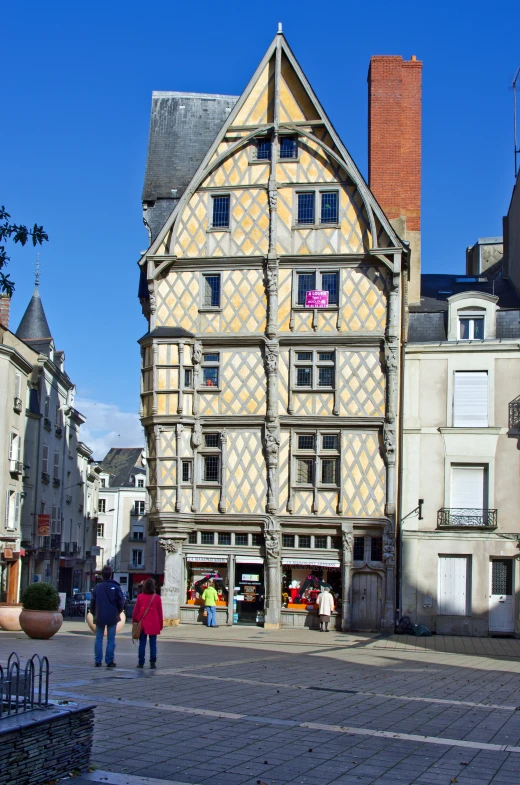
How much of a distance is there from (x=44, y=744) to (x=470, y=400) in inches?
1000

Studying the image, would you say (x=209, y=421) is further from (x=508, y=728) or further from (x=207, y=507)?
(x=508, y=728)

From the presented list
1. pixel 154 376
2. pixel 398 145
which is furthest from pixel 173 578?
pixel 398 145

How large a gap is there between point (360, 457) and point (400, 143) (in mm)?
11699

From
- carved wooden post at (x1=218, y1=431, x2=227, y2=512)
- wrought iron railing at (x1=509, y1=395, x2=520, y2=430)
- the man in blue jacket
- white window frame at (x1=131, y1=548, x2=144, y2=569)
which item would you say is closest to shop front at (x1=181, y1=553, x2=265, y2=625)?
carved wooden post at (x1=218, y1=431, x2=227, y2=512)

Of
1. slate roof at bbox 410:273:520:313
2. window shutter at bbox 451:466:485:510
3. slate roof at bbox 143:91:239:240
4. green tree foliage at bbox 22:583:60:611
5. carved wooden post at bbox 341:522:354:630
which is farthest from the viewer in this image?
slate roof at bbox 143:91:239:240

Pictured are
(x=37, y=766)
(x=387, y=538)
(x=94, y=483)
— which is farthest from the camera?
(x=94, y=483)

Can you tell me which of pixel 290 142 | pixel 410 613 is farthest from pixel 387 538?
pixel 290 142

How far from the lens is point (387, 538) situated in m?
30.0

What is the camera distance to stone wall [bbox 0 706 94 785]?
6770mm

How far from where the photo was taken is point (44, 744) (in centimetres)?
718

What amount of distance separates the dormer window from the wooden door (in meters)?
8.14

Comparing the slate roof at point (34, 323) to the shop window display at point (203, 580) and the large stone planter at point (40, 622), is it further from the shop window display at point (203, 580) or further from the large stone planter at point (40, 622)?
the large stone planter at point (40, 622)

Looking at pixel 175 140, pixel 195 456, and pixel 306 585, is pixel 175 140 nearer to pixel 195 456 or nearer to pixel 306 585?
pixel 195 456

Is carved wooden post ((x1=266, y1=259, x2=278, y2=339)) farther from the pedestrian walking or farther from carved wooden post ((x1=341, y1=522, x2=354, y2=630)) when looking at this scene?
the pedestrian walking
